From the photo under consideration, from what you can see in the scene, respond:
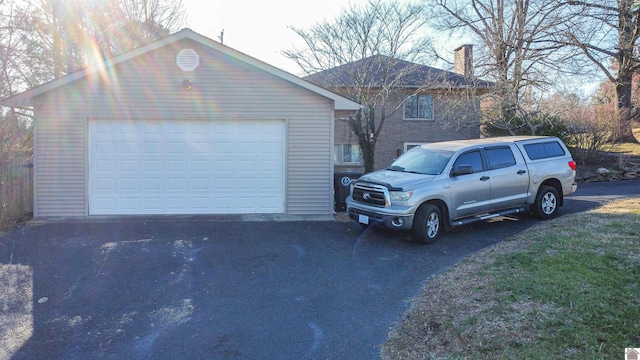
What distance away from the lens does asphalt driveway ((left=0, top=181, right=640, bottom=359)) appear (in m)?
4.30

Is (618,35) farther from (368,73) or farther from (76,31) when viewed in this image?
(76,31)

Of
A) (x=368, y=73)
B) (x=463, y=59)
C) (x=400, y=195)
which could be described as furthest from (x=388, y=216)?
(x=463, y=59)

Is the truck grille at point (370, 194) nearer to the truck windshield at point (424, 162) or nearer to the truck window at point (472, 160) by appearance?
the truck windshield at point (424, 162)

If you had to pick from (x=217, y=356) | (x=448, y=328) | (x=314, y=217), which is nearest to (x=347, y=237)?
(x=314, y=217)

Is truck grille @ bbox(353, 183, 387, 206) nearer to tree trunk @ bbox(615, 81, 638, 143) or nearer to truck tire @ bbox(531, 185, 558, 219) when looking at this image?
truck tire @ bbox(531, 185, 558, 219)

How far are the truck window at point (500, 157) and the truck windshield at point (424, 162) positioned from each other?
93cm

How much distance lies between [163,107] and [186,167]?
1.50 m

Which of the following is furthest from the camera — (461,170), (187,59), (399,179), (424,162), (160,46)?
(187,59)

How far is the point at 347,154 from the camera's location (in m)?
21.4

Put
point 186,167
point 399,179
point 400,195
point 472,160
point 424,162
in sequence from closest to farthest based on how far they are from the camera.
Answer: point 400,195
point 399,179
point 472,160
point 424,162
point 186,167

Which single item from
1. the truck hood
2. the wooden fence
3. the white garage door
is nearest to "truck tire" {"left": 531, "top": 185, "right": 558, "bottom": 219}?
the truck hood

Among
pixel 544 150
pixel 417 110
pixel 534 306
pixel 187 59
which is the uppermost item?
pixel 417 110

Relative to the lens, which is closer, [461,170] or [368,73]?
[461,170]

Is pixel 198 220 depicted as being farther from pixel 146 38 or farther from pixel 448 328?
pixel 146 38
